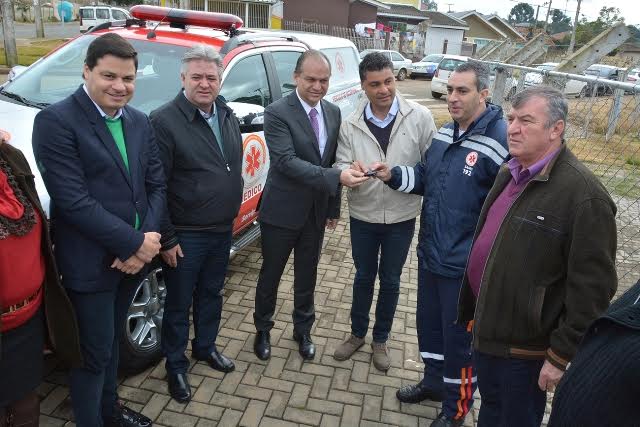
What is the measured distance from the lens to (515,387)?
204 cm

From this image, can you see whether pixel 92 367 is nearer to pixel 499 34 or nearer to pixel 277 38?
pixel 277 38

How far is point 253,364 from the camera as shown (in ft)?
10.8

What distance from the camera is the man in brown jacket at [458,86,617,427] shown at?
5.79ft

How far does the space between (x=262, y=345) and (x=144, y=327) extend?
788 millimetres

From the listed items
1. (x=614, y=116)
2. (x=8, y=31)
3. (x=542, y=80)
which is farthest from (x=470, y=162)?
(x=8, y=31)

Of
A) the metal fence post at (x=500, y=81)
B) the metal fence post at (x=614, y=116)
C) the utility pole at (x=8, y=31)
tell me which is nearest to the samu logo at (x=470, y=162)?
the metal fence post at (x=500, y=81)

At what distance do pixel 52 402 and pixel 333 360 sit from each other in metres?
1.72

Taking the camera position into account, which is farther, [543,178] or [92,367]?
[92,367]

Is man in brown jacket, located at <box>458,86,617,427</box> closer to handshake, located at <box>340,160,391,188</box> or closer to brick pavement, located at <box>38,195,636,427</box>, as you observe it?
handshake, located at <box>340,160,391,188</box>

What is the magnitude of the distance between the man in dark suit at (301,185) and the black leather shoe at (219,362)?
24cm

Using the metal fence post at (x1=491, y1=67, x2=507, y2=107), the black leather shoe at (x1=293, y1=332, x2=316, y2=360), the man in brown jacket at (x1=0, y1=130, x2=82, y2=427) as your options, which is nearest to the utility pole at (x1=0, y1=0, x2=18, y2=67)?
the metal fence post at (x1=491, y1=67, x2=507, y2=107)

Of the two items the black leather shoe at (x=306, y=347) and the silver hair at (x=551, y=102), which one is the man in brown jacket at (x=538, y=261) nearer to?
the silver hair at (x=551, y=102)

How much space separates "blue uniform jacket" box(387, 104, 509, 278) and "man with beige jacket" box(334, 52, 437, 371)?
283 millimetres

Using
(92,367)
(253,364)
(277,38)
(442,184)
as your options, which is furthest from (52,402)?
(277,38)
